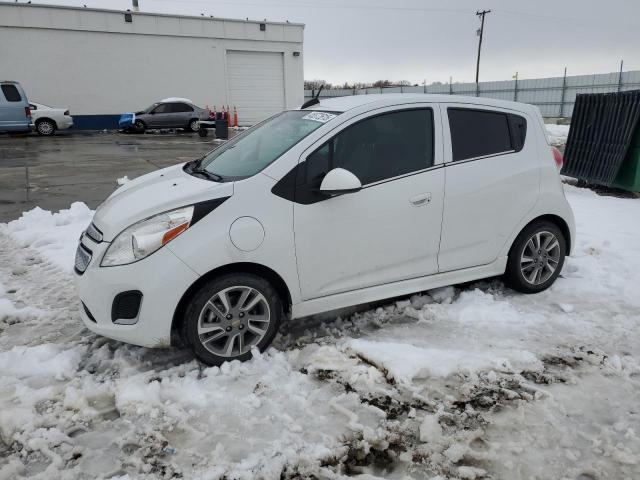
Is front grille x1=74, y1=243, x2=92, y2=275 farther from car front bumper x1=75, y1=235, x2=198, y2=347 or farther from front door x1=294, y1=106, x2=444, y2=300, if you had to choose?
front door x1=294, y1=106, x2=444, y2=300

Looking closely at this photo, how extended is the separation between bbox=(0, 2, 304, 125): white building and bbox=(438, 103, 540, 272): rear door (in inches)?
994

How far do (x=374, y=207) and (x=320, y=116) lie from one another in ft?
2.72

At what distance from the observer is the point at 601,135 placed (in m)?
9.55

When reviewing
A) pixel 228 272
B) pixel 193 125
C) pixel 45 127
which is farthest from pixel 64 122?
pixel 228 272

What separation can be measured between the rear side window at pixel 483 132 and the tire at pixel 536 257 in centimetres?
75

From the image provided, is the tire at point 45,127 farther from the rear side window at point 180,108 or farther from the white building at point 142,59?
the rear side window at point 180,108

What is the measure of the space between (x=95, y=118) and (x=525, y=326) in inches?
1025

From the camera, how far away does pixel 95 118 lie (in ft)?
83.6

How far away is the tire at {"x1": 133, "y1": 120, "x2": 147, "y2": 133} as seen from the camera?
2322 centimetres

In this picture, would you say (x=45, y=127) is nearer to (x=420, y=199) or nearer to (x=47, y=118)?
(x=47, y=118)

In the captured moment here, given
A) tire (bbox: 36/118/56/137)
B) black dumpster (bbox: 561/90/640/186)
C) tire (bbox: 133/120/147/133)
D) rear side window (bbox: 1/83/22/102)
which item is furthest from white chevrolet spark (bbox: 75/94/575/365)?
tire (bbox: 133/120/147/133)

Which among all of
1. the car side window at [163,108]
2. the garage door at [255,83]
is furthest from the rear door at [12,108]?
the garage door at [255,83]

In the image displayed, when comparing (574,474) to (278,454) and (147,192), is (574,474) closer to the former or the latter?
(278,454)

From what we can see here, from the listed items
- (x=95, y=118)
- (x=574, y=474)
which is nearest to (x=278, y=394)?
(x=574, y=474)
